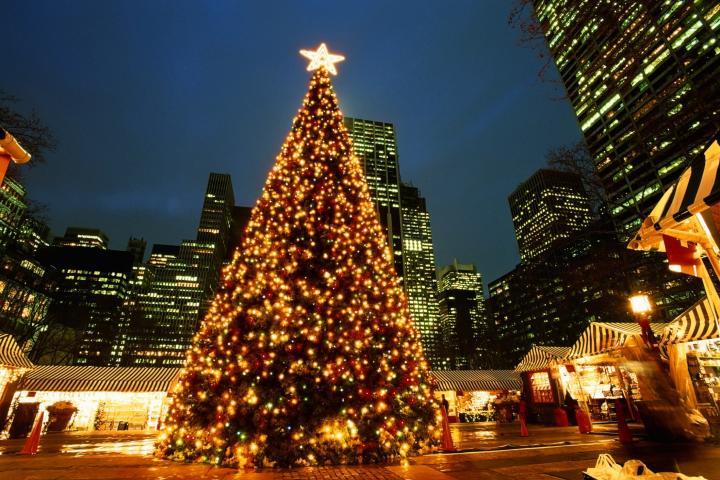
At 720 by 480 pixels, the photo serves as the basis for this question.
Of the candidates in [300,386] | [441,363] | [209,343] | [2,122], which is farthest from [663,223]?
[441,363]

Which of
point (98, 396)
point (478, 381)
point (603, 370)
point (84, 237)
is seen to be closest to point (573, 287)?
point (603, 370)

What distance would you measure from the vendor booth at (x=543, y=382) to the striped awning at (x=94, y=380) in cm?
1934

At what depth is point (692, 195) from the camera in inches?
123

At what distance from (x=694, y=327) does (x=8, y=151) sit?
15.1m

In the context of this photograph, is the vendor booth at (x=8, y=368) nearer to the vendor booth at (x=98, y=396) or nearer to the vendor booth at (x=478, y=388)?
the vendor booth at (x=98, y=396)

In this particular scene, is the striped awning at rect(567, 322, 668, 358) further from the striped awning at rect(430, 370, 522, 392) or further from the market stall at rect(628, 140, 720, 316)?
the striped awning at rect(430, 370, 522, 392)

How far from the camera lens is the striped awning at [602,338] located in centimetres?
1152

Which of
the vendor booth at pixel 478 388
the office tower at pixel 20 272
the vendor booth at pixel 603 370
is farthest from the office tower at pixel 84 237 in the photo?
the vendor booth at pixel 603 370

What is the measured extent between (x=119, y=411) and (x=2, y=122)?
17826 millimetres

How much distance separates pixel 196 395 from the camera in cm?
701

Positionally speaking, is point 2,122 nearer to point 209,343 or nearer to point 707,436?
point 209,343

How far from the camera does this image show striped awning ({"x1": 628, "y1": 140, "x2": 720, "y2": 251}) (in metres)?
2.91

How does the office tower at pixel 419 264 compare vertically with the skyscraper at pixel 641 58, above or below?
above

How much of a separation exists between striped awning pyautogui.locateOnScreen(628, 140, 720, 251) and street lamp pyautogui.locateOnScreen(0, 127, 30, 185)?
644cm
